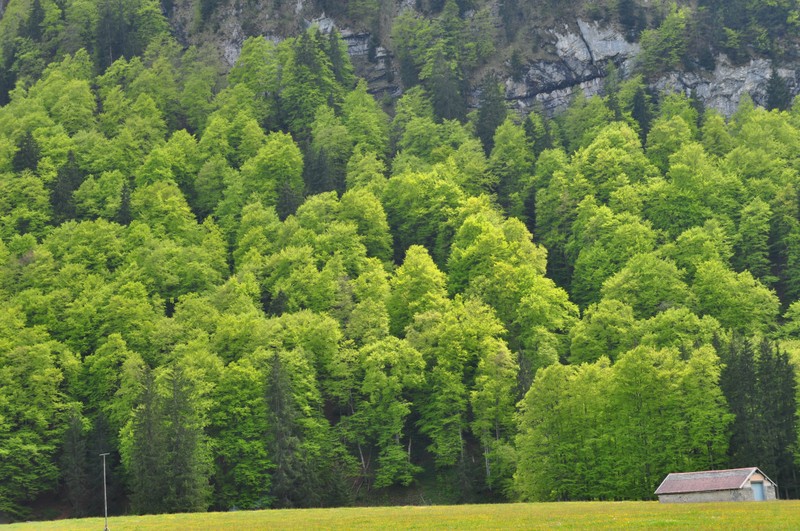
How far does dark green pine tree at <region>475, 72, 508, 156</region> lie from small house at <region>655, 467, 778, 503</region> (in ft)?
323

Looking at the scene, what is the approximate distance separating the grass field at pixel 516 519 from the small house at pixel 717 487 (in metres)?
2.98

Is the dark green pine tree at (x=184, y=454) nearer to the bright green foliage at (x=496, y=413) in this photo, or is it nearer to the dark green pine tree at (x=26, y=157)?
the bright green foliage at (x=496, y=413)

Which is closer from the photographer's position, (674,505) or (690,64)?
(674,505)

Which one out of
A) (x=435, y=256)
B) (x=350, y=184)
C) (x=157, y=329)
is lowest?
(x=157, y=329)

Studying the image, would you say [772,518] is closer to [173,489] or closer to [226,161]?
[173,489]

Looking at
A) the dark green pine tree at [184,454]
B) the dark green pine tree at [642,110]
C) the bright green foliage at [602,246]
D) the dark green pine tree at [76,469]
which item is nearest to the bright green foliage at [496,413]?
the dark green pine tree at [184,454]

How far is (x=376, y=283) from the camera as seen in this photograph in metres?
117

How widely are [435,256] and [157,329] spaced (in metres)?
39.1

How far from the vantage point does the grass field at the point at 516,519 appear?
163ft

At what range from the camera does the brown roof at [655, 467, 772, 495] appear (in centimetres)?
6556

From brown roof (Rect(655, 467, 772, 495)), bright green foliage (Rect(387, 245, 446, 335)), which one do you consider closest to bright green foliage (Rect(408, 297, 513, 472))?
bright green foliage (Rect(387, 245, 446, 335))

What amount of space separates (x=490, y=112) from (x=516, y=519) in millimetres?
114831

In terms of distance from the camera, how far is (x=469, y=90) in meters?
180

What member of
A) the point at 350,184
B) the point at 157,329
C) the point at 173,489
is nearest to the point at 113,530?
the point at 173,489
